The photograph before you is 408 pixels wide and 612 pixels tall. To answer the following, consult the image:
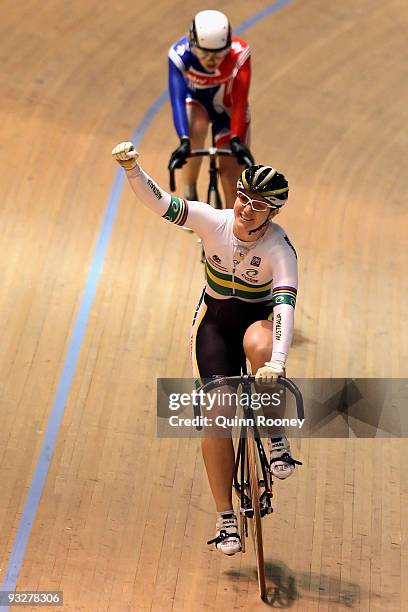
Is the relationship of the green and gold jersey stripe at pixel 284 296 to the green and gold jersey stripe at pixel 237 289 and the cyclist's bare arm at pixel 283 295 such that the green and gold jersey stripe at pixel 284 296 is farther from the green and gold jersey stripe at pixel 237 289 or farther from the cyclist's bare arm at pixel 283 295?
the green and gold jersey stripe at pixel 237 289

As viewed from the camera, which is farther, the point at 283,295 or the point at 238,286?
the point at 238,286

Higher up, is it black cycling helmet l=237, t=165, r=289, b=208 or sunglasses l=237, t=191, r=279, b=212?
black cycling helmet l=237, t=165, r=289, b=208

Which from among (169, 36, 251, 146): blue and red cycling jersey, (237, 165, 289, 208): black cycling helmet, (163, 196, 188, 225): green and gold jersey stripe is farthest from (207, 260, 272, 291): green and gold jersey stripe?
(169, 36, 251, 146): blue and red cycling jersey

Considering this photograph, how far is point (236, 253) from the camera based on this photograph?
481 centimetres

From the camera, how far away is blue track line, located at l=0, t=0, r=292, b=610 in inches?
201

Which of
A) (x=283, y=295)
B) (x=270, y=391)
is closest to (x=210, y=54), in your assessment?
(x=283, y=295)

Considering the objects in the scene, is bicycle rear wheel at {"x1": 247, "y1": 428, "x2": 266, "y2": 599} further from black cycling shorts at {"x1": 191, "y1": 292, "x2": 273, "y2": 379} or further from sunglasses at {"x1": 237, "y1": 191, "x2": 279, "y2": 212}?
sunglasses at {"x1": 237, "y1": 191, "x2": 279, "y2": 212}

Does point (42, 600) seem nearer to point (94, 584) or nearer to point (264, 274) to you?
point (94, 584)

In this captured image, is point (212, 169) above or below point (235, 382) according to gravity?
above

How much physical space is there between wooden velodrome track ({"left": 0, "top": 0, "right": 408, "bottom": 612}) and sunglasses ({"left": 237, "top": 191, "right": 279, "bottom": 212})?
1687mm

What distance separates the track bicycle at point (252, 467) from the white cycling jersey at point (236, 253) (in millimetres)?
267

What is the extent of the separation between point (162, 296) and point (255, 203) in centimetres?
243

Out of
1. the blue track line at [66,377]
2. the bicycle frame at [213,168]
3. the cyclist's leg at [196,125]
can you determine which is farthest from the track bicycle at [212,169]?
the blue track line at [66,377]

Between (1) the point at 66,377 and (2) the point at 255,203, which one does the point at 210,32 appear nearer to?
(2) the point at 255,203
